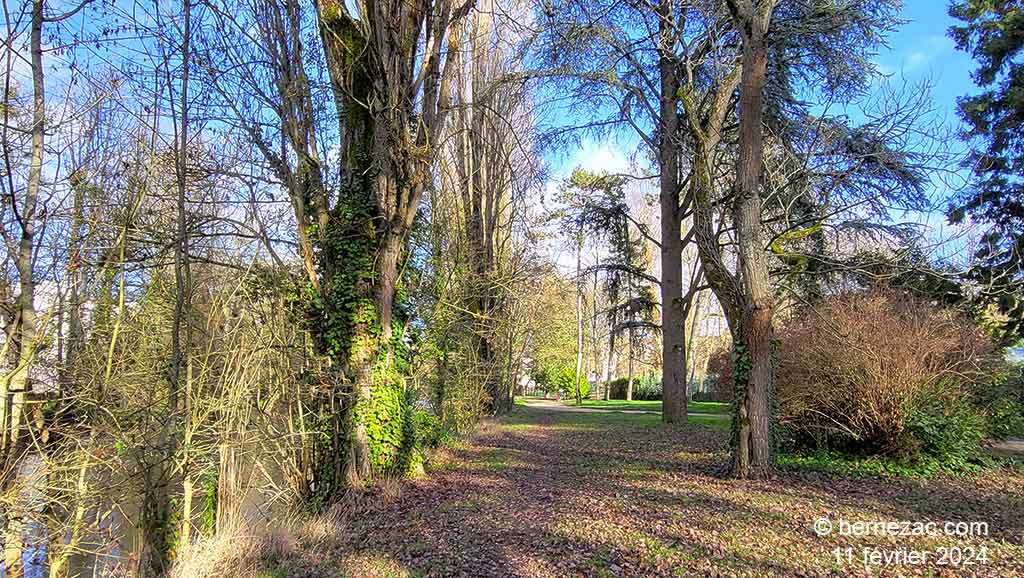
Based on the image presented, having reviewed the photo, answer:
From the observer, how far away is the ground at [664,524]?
4453 mm

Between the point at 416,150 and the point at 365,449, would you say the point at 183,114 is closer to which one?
the point at 416,150

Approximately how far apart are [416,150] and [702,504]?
5260 mm

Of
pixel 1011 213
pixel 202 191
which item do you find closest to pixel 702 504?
pixel 202 191

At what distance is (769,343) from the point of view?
25.1ft

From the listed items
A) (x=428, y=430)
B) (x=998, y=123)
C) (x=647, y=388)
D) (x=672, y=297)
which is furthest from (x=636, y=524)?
(x=647, y=388)

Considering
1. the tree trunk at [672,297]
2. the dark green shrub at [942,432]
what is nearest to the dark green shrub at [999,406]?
the dark green shrub at [942,432]

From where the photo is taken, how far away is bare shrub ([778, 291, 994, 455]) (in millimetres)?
7980

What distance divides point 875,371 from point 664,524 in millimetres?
4452

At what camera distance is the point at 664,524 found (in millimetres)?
5484

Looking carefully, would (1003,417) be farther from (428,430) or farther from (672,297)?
(428,430)

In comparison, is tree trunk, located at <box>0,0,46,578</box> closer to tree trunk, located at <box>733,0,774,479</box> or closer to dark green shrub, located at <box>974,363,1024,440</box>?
tree trunk, located at <box>733,0,774,479</box>

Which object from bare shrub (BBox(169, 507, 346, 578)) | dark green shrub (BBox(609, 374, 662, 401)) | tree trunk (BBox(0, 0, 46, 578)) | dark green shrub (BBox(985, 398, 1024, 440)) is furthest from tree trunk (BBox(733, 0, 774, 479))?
dark green shrub (BBox(609, 374, 662, 401))

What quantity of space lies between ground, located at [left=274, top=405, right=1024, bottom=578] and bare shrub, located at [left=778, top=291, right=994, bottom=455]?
1.09 m

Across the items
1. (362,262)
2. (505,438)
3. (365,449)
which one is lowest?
(505,438)
